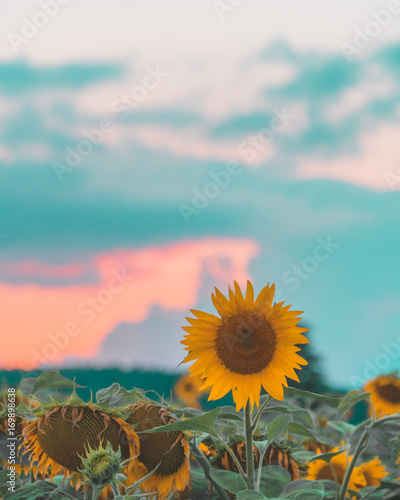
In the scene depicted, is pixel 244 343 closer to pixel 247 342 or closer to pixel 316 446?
pixel 247 342

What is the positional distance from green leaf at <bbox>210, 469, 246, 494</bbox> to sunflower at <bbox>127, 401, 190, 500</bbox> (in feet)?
0.30

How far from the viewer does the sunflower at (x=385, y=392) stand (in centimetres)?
263

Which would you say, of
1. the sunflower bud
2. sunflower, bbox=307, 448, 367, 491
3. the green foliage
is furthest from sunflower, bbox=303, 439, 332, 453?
the sunflower bud

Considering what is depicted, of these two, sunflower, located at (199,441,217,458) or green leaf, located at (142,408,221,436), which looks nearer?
green leaf, located at (142,408,221,436)

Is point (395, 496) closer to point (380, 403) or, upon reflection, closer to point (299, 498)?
point (299, 498)

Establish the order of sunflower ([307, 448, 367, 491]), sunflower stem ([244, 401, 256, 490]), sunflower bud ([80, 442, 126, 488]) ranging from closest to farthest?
1. sunflower bud ([80, 442, 126, 488])
2. sunflower stem ([244, 401, 256, 490])
3. sunflower ([307, 448, 367, 491])

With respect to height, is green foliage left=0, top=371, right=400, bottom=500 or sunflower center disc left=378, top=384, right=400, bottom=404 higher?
green foliage left=0, top=371, right=400, bottom=500

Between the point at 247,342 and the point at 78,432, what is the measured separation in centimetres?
37

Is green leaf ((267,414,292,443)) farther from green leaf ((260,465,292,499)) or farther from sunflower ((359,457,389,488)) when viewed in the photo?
sunflower ((359,457,389,488))

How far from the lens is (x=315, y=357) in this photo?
547cm

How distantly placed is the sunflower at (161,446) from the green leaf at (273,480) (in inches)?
5.8

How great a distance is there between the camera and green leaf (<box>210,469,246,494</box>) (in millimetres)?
1017

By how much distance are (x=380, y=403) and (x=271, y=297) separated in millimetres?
1680

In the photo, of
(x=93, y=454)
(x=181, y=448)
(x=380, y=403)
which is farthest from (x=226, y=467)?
(x=380, y=403)
